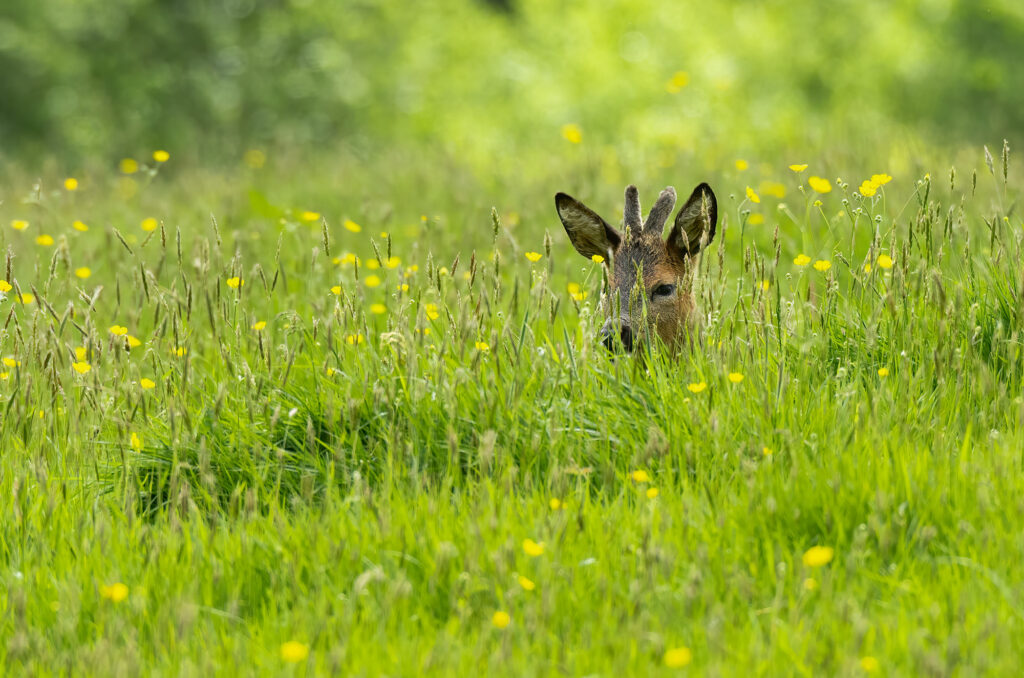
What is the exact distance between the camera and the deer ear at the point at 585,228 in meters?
5.32

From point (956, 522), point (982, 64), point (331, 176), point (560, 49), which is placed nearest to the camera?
point (956, 522)

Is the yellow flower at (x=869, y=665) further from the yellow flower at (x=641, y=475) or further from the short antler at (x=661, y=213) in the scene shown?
the short antler at (x=661, y=213)

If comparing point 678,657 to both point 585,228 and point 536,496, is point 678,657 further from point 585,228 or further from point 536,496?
point 585,228

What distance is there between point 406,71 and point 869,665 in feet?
64.2

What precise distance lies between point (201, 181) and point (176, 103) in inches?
348

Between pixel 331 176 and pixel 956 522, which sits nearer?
pixel 956 522

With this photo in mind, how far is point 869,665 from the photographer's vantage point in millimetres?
2801

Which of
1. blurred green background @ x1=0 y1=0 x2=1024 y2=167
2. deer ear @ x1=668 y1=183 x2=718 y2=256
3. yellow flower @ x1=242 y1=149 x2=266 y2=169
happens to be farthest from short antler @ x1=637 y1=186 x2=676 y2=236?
blurred green background @ x1=0 y1=0 x2=1024 y2=167

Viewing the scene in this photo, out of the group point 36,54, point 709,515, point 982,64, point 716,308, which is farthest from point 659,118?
point 709,515

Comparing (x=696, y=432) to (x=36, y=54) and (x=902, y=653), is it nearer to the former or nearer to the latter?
(x=902, y=653)

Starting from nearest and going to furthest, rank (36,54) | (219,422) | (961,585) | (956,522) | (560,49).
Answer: (961,585), (956,522), (219,422), (36,54), (560,49)

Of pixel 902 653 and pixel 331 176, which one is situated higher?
pixel 331 176

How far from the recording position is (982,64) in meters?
17.3

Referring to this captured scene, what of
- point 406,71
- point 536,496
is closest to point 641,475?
point 536,496
